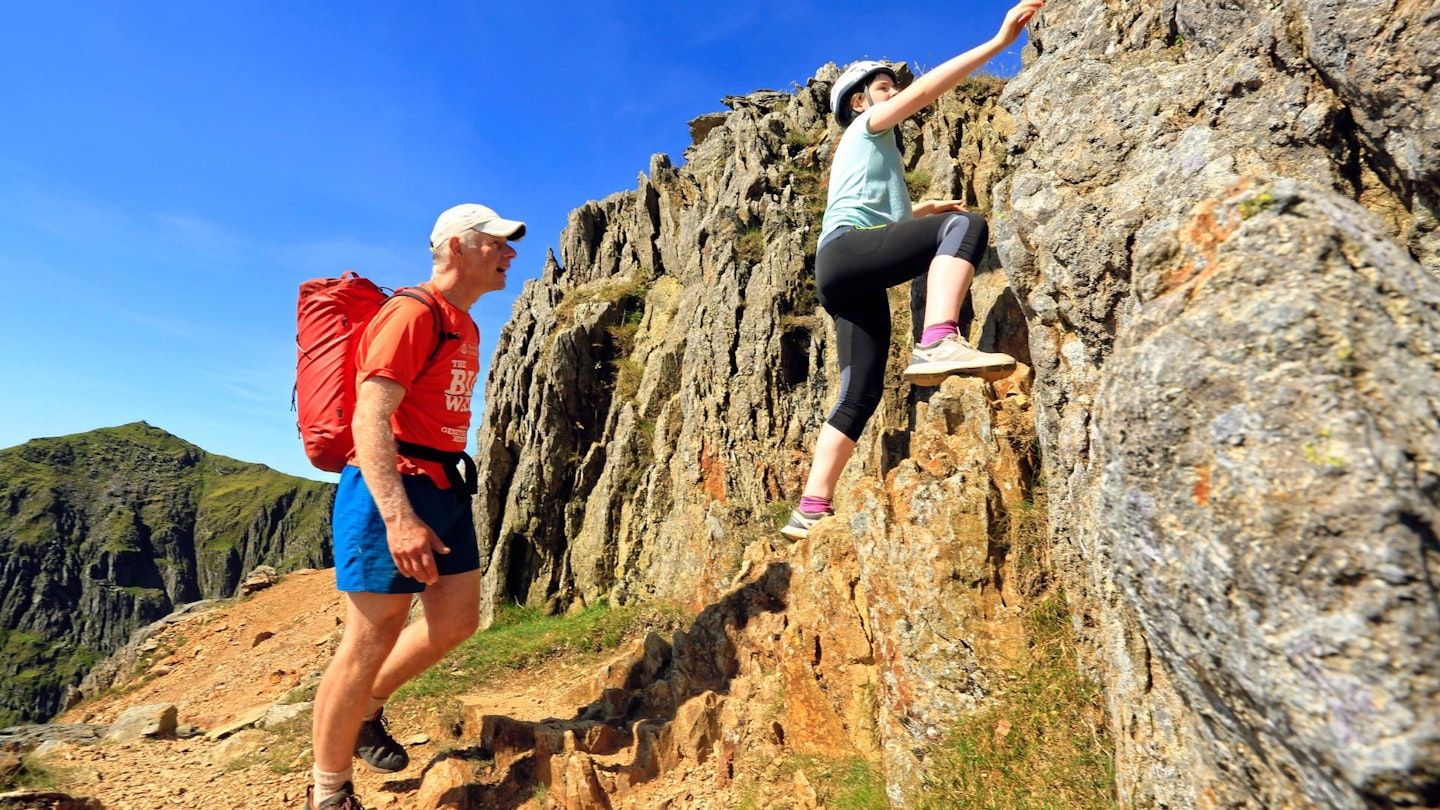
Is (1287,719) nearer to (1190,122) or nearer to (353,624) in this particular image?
(1190,122)

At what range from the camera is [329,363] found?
4.48 metres

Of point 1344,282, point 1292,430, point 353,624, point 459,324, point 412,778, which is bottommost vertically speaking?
point 412,778

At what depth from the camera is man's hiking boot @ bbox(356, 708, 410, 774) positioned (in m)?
5.27

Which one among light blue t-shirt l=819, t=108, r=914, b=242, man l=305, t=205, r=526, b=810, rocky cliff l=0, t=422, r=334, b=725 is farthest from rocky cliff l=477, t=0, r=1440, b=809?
rocky cliff l=0, t=422, r=334, b=725

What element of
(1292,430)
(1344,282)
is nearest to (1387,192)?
(1344,282)

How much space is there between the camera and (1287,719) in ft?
5.31

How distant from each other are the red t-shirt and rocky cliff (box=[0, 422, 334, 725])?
115 metres

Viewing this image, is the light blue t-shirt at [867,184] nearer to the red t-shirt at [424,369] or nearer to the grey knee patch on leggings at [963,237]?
the grey knee patch on leggings at [963,237]

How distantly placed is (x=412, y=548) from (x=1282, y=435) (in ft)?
12.7

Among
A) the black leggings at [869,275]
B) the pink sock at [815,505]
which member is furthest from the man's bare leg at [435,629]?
the black leggings at [869,275]

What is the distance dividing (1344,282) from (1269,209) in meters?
0.34

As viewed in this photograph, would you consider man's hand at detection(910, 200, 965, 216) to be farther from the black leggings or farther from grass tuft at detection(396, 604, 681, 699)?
grass tuft at detection(396, 604, 681, 699)

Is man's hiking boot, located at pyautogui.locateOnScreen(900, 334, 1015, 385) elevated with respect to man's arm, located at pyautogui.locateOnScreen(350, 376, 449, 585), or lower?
elevated

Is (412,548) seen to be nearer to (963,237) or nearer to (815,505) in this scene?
(815,505)
